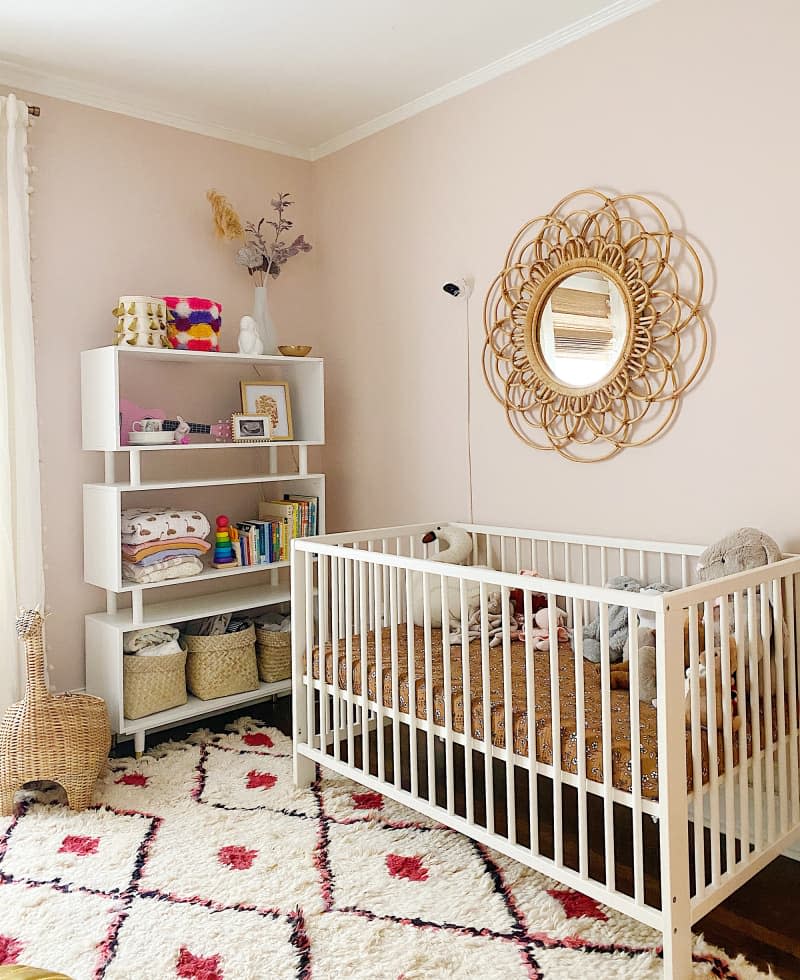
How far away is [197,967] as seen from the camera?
67.6 inches

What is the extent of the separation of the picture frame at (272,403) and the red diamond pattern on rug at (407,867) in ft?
5.68

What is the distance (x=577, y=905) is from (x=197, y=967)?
85 cm

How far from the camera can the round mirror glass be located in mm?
2586

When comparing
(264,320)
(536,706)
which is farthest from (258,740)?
(264,320)

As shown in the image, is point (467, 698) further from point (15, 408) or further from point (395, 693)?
point (15, 408)

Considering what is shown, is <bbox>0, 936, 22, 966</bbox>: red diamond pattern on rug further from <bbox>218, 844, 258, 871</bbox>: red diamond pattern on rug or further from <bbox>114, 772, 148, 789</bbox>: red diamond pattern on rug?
<bbox>114, 772, 148, 789</bbox>: red diamond pattern on rug

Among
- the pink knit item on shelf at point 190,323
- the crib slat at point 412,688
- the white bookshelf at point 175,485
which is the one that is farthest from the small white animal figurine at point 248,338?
the crib slat at point 412,688

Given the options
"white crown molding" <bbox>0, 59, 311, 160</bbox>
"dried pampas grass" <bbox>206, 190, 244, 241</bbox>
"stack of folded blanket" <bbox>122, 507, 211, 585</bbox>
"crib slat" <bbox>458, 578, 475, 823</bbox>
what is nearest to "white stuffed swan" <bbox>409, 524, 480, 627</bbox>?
"crib slat" <bbox>458, 578, 475, 823</bbox>

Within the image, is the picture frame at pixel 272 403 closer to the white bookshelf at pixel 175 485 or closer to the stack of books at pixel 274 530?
the white bookshelf at pixel 175 485

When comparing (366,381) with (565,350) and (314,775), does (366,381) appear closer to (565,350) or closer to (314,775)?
(565,350)

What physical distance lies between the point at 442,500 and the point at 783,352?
1.39m

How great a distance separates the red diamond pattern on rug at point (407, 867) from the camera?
2059mm

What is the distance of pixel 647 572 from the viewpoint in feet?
8.33

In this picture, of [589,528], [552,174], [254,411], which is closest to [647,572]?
[589,528]
